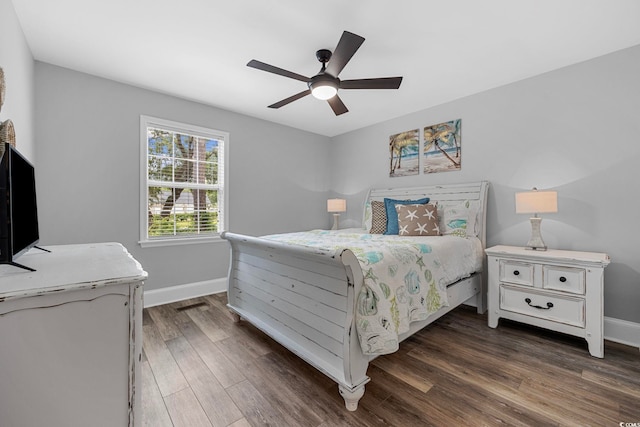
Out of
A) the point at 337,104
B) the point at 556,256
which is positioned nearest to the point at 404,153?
the point at 337,104

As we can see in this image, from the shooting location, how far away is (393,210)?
131 inches

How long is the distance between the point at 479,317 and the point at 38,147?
459 centimetres

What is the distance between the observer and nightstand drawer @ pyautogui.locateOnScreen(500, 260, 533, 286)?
2.34 meters

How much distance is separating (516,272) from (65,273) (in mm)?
3067

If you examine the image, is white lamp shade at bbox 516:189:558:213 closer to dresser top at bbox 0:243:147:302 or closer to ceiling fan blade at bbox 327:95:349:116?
ceiling fan blade at bbox 327:95:349:116

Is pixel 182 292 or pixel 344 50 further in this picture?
pixel 182 292

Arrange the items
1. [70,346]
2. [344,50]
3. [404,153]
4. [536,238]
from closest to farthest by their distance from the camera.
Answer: [70,346]
[344,50]
[536,238]
[404,153]

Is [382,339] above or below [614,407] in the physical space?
above

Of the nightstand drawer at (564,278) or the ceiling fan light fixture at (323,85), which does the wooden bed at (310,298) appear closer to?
the nightstand drawer at (564,278)

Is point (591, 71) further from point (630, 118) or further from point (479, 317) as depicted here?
point (479, 317)

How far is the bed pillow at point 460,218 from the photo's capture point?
2951 mm

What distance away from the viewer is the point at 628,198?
226cm

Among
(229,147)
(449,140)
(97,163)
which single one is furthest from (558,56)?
(97,163)

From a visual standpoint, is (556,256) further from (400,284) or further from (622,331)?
(400,284)
